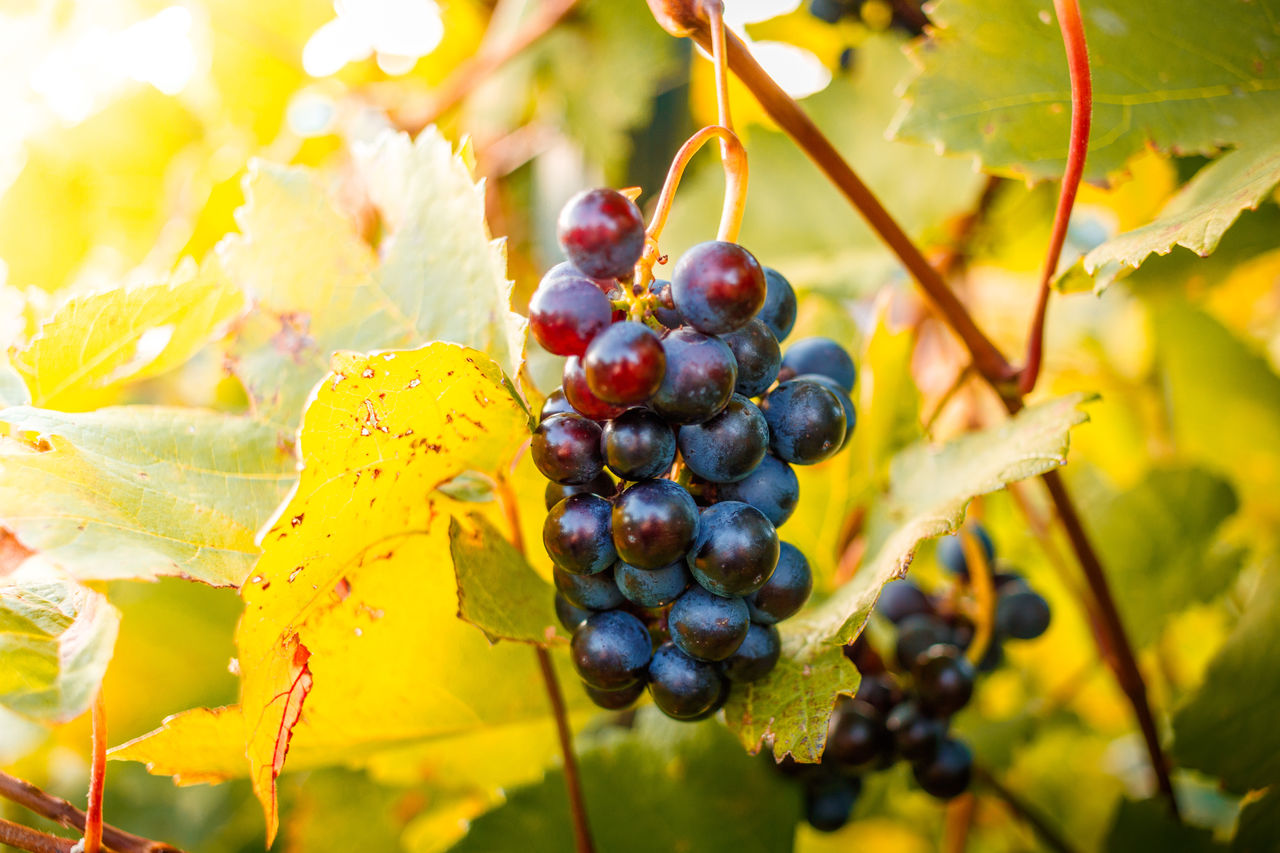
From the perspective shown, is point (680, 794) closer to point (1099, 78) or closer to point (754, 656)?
point (754, 656)

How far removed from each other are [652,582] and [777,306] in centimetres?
21

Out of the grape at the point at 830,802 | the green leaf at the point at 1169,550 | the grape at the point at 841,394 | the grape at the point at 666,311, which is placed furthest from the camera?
the green leaf at the point at 1169,550

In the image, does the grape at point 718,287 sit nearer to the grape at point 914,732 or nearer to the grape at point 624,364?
the grape at point 624,364

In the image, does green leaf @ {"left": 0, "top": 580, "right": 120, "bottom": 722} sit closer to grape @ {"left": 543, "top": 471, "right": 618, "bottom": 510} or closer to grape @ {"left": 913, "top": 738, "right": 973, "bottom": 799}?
grape @ {"left": 543, "top": 471, "right": 618, "bottom": 510}

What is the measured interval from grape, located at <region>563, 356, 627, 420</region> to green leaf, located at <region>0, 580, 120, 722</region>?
0.27 metres

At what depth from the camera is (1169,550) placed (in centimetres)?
116

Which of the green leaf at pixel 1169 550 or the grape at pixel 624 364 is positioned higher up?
the grape at pixel 624 364

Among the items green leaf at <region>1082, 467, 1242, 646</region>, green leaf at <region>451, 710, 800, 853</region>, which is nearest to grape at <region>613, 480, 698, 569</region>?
green leaf at <region>451, 710, 800, 853</region>

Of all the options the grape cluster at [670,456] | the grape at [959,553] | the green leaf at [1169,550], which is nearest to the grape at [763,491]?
the grape cluster at [670,456]

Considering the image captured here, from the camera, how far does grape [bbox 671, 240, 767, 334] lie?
48 cm

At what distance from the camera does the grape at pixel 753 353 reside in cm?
55

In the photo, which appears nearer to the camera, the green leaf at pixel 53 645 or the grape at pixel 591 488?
the green leaf at pixel 53 645

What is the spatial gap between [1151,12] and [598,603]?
704mm

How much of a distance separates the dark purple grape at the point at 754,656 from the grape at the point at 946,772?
0.34 m
